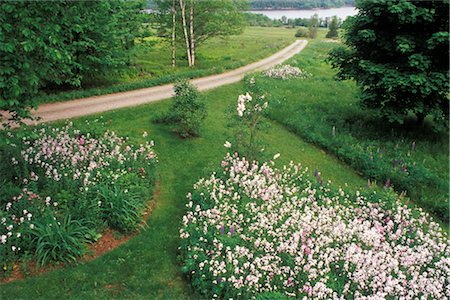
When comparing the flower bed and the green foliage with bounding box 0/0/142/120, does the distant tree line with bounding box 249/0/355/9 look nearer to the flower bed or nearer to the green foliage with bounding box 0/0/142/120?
the flower bed

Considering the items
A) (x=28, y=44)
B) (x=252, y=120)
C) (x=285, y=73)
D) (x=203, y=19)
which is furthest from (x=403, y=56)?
(x=203, y=19)

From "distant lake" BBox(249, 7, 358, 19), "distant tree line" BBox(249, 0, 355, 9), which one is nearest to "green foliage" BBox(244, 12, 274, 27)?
"distant lake" BBox(249, 7, 358, 19)

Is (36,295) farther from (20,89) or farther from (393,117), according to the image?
(393,117)

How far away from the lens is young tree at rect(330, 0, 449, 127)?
45.9ft

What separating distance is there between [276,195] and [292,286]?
9.37 feet

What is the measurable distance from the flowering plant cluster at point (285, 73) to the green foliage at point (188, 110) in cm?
1511

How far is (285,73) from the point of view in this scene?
1222 inches

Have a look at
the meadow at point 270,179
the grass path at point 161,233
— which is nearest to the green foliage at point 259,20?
the meadow at point 270,179

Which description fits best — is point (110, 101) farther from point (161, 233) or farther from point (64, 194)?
point (161, 233)

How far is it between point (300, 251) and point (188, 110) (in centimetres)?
920

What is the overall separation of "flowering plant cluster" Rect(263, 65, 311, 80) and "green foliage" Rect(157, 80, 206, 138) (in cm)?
1511

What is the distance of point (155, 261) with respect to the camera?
27.8 feet

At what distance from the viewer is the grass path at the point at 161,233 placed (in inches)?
295

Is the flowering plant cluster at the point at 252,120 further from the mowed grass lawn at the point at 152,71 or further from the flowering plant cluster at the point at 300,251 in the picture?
the mowed grass lawn at the point at 152,71
